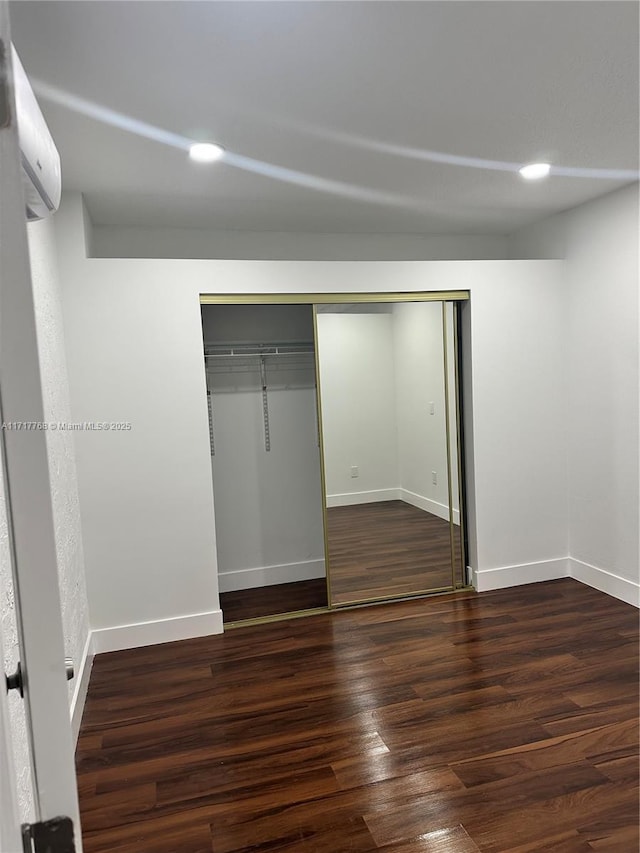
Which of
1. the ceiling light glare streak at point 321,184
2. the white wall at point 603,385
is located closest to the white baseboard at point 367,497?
the white wall at point 603,385

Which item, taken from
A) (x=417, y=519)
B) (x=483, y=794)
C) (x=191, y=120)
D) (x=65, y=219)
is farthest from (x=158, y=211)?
(x=483, y=794)

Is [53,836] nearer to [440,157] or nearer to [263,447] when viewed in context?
[440,157]

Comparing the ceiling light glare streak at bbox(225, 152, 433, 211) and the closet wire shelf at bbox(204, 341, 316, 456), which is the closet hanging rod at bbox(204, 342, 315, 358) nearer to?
the closet wire shelf at bbox(204, 341, 316, 456)

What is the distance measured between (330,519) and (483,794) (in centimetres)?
186

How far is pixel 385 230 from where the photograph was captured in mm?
3996

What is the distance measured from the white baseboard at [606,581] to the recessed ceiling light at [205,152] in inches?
126

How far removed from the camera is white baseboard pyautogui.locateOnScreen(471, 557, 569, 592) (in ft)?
12.5

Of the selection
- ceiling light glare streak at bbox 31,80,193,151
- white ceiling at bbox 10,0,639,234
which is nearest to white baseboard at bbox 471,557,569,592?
white ceiling at bbox 10,0,639,234

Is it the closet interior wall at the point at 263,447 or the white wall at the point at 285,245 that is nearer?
the white wall at the point at 285,245

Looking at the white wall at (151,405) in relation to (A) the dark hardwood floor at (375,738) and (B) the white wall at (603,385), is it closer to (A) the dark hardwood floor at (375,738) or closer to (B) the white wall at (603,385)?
(A) the dark hardwood floor at (375,738)

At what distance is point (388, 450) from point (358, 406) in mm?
351

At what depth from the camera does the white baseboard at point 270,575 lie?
13.3 feet

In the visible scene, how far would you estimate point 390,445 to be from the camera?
3.75 meters

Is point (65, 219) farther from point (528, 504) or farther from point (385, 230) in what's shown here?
point (528, 504)
